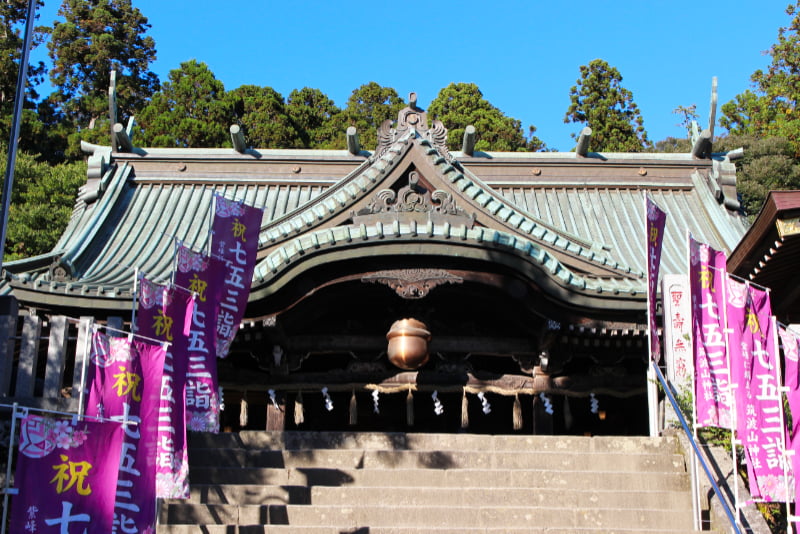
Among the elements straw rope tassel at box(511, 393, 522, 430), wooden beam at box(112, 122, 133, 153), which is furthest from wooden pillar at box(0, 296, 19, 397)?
wooden beam at box(112, 122, 133, 153)

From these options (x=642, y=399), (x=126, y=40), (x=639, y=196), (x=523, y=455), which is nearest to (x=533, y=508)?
(x=523, y=455)

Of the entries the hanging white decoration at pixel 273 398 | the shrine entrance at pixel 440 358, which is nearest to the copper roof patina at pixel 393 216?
the shrine entrance at pixel 440 358

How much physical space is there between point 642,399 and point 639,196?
5.46m

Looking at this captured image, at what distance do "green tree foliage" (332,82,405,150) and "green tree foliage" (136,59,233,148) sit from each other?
4621mm

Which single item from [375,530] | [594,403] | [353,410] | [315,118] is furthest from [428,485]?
[315,118]

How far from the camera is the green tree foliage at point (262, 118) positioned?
32750 mm

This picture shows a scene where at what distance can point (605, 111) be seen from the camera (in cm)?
3291

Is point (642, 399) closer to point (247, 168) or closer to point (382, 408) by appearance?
point (382, 408)

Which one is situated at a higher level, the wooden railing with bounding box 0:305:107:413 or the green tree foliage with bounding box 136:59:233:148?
the green tree foliage with bounding box 136:59:233:148

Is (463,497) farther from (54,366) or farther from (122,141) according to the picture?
(122,141)

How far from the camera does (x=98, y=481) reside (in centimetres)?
643

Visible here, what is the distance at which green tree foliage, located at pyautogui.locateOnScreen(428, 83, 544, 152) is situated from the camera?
3297 cm

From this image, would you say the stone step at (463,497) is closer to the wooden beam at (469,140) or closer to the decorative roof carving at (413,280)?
the decorative roof carving at (413,280)

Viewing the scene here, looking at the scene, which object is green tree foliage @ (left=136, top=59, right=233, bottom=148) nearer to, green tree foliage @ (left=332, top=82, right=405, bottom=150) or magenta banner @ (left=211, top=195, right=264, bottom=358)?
green tree foliage @ (left=332, top=82, right=405, bottom=150)
